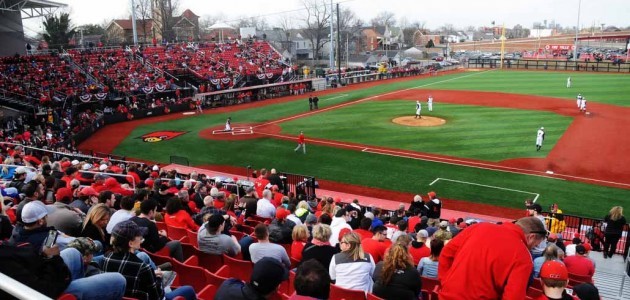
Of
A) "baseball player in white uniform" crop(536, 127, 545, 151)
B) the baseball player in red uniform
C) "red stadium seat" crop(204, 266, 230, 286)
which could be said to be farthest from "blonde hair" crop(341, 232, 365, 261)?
"baseball player in white uniform" crop(536, 127, 545, 151)

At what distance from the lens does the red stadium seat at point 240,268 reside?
22.8ft

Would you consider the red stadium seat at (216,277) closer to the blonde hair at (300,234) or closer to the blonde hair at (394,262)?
the blonde hair at (300,234)

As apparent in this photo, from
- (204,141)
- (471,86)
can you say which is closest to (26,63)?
(204,141)

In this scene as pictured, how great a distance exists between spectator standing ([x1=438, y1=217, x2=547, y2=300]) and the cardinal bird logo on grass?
2827 cm

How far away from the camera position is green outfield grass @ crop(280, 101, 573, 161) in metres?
26.2

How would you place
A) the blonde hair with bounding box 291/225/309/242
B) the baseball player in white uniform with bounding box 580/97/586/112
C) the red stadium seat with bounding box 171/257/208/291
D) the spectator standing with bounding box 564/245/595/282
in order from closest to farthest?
the red stadium seat with bounding box 171/257/208/291 → the blonde hair with bounding box 291/225/309/242 → the spectator standing with bounding box 564/245/595/282 → the baseball player in white uniform with bounding box 580/97/586/112

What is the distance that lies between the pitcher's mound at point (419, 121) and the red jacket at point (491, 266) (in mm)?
29098

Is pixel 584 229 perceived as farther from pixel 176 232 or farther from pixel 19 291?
pixel 19 291

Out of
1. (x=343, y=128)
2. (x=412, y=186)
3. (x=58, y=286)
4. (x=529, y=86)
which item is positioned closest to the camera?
(x=58, y=286)

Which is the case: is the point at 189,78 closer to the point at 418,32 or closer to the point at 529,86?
the point at 529,86

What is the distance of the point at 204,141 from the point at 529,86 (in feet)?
119

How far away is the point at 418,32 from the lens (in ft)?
486

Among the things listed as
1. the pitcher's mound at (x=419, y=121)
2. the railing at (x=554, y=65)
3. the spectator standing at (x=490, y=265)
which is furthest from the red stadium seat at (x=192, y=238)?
the railing at (x=554, y=65)

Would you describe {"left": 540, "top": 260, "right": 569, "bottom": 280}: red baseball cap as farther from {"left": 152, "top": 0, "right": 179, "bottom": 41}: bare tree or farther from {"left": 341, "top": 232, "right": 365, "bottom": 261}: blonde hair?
{"left": 152, "top": 0, "right": 179, "bottom": 41}: bare tree
